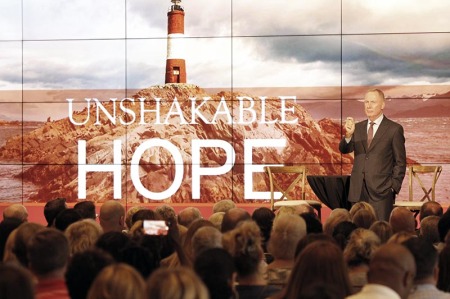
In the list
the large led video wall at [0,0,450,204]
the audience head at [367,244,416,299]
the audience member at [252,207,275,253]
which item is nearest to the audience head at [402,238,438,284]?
the audience head at [367,244,416,299]

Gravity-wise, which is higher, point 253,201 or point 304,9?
point 304,9

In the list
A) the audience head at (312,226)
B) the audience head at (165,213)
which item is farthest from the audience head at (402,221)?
the audience head at (165,213)

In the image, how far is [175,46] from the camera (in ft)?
42.4

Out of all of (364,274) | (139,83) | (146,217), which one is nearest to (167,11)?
(139,83)

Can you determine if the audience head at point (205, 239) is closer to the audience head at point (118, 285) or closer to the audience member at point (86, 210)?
the audience member at point (86, 210)

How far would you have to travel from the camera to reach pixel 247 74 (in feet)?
42.6

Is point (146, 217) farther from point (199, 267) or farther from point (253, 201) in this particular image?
point (253, 201)

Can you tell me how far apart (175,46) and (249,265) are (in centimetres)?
866

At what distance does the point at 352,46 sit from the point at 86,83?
3.25m

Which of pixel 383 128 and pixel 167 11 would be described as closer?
pixel 383 128

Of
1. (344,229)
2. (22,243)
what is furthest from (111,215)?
(22,243)

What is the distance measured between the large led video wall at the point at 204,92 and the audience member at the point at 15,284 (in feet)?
32.1

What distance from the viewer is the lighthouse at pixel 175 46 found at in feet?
42.1

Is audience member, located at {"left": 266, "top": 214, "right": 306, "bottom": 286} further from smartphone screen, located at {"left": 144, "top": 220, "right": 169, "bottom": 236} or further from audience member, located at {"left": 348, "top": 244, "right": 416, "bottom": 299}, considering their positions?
audience member, located at {"left": 348, "top": 244, "right": 416, "bottom": 299}
